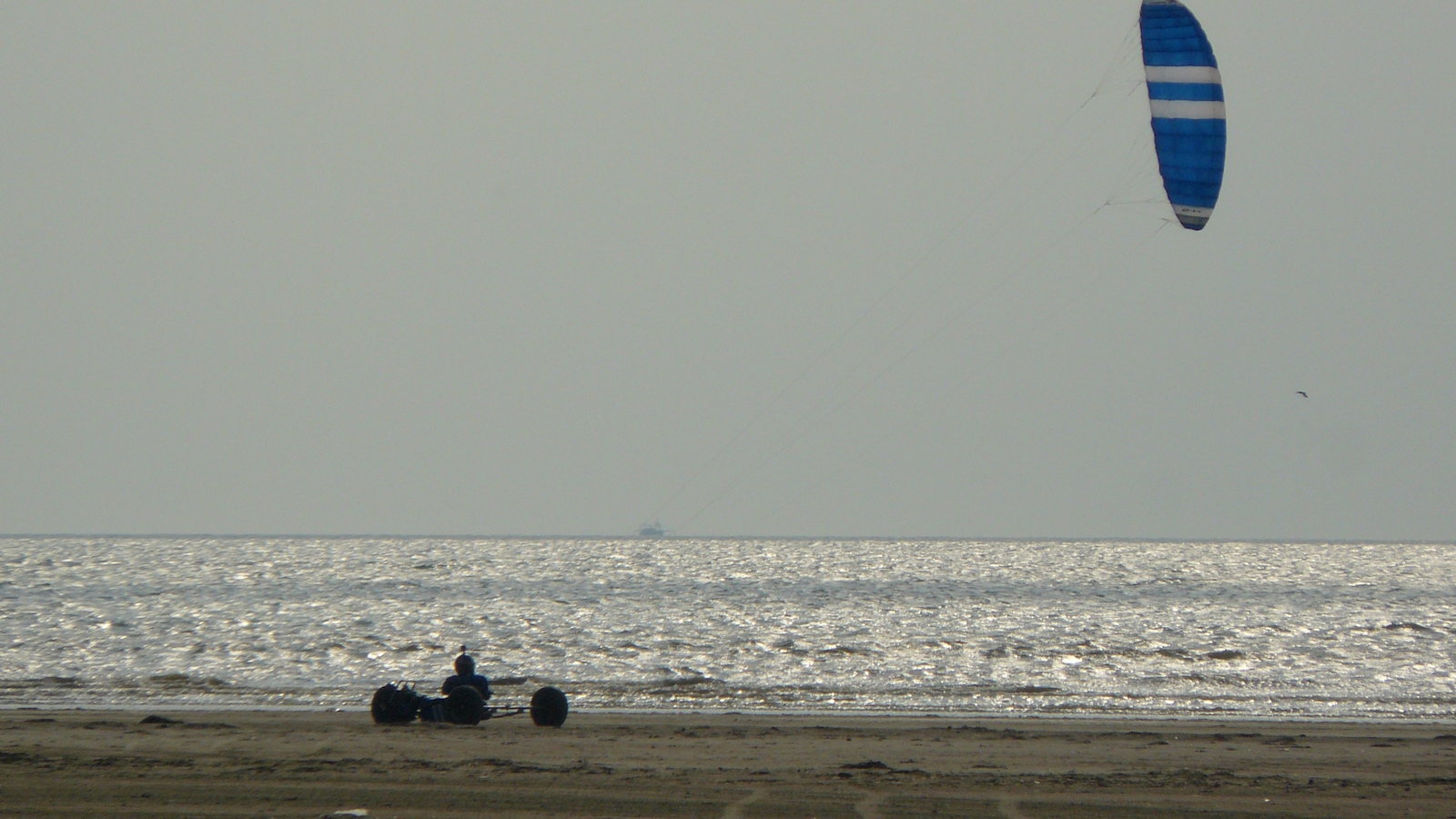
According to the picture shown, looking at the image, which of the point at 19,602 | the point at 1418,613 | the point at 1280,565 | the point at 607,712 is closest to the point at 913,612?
the point at 1418,613

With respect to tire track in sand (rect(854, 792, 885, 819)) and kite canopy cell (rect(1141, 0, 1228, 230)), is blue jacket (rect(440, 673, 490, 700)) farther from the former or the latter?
kite canopy cell (rect(1141, 0, 1228, 230))

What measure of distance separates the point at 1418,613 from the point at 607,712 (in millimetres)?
34172

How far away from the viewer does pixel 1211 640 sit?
28.8 meters

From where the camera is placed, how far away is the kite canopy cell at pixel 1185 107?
24.2 m

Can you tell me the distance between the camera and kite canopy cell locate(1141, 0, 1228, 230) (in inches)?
954

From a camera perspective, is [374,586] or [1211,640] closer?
[1211,640]

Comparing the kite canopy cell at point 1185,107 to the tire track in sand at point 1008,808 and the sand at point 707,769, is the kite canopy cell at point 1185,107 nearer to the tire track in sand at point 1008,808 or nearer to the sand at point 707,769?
the sand at point 707,769

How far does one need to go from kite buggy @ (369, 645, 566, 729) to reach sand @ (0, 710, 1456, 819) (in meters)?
0.19

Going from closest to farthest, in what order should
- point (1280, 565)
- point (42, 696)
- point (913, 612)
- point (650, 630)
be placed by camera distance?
point (42, 696), point (650, 630), point (913, 612), point (1280, 565)

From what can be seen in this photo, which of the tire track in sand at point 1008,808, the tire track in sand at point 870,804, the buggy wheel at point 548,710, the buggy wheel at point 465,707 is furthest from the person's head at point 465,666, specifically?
the tire track in sand at point 1008,808

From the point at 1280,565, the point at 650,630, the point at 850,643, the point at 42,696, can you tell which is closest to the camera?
the point at 42,696

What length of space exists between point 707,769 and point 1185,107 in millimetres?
18014

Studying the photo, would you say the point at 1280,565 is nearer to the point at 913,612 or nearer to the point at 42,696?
the point at 913,612

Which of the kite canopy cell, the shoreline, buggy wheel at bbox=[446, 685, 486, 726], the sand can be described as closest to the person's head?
buggy wheel at bbox=[446, 685, 486, 726]
